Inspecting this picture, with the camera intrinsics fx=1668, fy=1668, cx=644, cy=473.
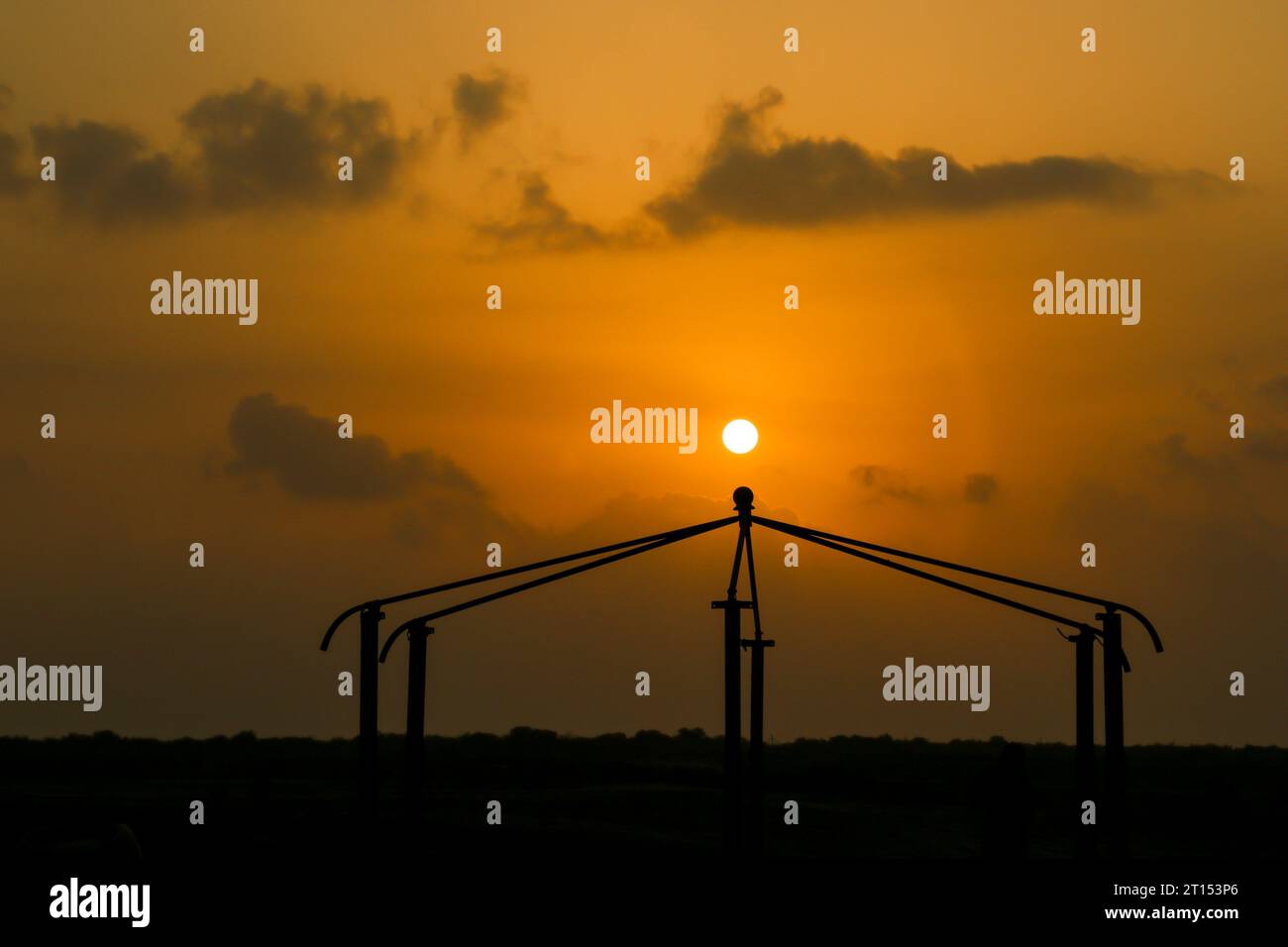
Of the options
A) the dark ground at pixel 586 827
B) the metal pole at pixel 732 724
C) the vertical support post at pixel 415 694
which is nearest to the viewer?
the dark ground at pixel 586 827

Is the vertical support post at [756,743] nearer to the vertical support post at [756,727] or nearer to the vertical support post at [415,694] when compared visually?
the vertical support post at [756,727]

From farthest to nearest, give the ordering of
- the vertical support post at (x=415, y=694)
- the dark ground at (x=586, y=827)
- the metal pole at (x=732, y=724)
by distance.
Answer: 1. the vertical support post at (x=415, y=694)
2. the metal pole at (x=732, y=724)
3. the dark ground at (x=586, y=827)

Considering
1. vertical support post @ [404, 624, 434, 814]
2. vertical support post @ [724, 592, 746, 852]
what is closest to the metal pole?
vertical support post @ [724, 592, 746, 852]

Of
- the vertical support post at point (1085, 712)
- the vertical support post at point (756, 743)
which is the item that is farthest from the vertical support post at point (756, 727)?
the vertical support post at point (1085, 712)

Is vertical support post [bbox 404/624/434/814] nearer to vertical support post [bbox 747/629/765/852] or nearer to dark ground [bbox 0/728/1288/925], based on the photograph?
dark ground [bbox 0/728/1288/925]

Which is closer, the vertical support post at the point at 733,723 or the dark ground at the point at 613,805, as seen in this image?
the vertical support post at the point at 733,723

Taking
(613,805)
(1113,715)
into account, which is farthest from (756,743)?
(613,805)

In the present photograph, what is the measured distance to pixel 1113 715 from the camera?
27.0 metres

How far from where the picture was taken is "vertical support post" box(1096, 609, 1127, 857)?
86.1ft

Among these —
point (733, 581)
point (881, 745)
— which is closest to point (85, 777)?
point (733, 581)

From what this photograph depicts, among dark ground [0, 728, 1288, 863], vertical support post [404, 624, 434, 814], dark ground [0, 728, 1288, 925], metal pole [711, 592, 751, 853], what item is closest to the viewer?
dark ground [0, 728, 1288, 925]

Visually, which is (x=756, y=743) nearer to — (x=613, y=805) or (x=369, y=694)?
(x=369, y=694)

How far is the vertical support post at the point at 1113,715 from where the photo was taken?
2625cm
